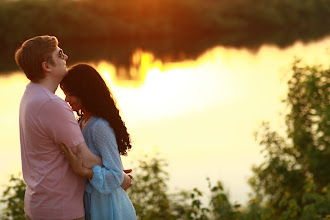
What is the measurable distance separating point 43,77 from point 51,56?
0.34 ft

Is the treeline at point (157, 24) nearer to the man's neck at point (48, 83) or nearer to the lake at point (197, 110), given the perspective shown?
the lake at point (197, 110)

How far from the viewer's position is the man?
8.13 ft

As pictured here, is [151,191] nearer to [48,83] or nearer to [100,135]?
[100,135]

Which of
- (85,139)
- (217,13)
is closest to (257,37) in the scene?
(217,13)

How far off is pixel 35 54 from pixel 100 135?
0.47 metres

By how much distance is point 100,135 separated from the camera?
2.61 m

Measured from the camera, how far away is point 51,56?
2.52 m

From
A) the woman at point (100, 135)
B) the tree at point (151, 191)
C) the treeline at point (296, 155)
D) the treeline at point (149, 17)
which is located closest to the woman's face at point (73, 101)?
the woman at point (100, 135)

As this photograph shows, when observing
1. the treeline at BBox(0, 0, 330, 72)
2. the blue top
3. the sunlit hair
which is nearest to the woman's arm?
the blue top

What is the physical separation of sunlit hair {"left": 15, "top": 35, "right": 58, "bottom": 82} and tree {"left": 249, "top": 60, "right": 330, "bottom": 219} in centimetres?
459

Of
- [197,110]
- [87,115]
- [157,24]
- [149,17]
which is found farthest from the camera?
[157,24]

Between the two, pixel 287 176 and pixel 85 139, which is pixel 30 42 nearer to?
pixel 85 139

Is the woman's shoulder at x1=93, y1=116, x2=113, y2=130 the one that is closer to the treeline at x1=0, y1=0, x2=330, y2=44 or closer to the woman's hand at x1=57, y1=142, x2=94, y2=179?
the woman's hand at x1=57, y1=142, x2=94, y2=179

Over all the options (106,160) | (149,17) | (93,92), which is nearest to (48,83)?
(93,92)
